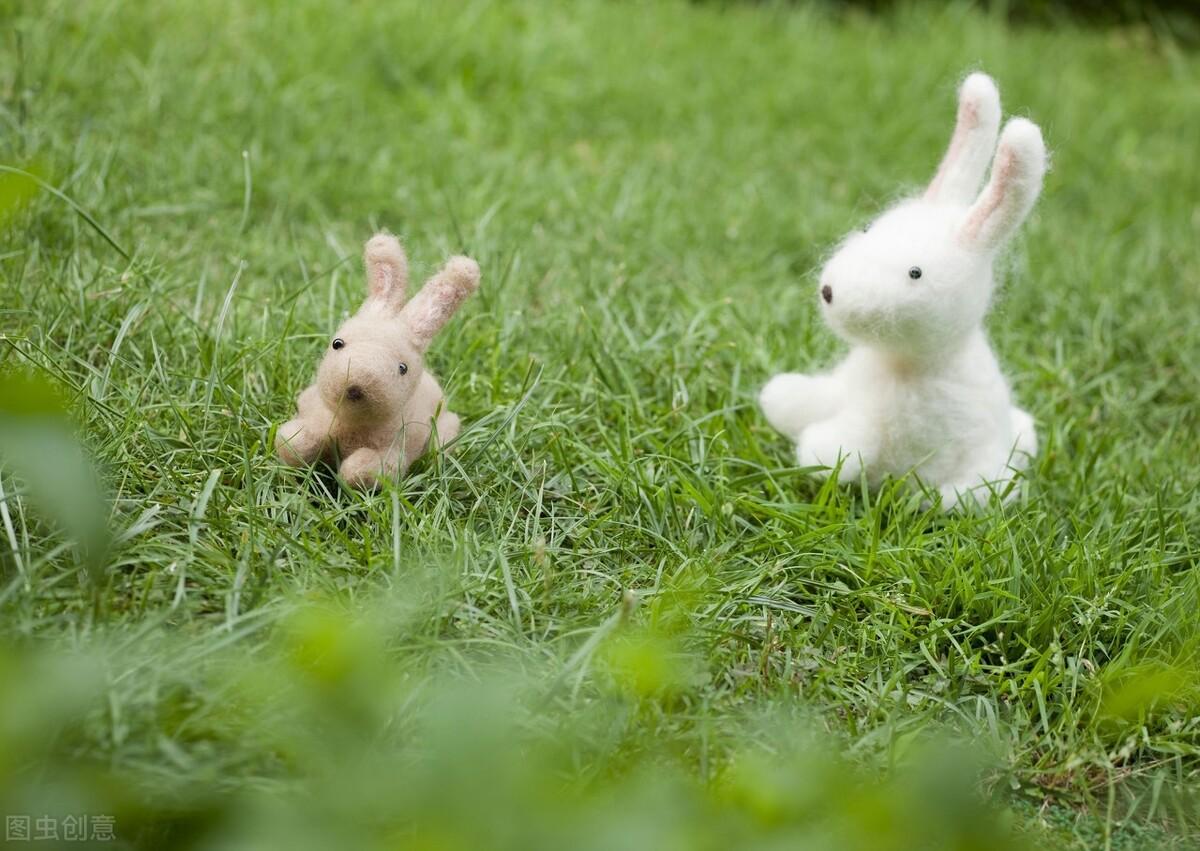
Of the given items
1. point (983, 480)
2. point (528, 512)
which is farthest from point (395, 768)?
point (983, 480)

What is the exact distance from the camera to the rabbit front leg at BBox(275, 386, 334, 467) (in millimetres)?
1812

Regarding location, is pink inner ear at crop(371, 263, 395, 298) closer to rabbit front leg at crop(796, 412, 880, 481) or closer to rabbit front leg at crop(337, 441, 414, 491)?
rabbit front leg at crop(337, 441, 414, 491)

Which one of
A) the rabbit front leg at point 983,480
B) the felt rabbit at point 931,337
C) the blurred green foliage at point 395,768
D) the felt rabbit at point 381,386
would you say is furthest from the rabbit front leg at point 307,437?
the rabbit front leg at point 983,480

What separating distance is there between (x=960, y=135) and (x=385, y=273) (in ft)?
3.47

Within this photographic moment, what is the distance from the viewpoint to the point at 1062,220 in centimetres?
379

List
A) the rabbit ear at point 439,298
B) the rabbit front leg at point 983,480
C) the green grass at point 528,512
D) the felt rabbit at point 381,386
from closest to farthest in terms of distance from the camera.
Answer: the green grass at point 528,512
the felt rabbit at point 381,386
the rabbit ear at point 439,298
the rabbit front leg at point 983,480

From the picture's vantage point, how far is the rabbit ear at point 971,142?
6.84 feet

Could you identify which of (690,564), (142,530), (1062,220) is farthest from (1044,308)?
(142,530)

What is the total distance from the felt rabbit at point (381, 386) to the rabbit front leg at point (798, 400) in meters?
0.65

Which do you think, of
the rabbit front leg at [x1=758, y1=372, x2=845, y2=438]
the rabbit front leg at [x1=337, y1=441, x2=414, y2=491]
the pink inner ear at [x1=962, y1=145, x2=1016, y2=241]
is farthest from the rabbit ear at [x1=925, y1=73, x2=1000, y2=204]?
the rabbit front leg at [x1=337, y1=441, x2=414, y2=491]

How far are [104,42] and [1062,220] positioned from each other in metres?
3.04

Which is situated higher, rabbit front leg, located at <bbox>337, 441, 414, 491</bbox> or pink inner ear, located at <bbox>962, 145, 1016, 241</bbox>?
pink inner ear, located at <bbox>962, 145, 1016, 241</bbox>

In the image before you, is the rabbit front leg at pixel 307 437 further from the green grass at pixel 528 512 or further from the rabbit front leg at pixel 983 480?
the rabbit front leg at pixel 983 480

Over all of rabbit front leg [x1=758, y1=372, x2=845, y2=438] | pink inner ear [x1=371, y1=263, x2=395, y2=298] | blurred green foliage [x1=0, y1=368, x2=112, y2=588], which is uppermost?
blurred green foliage [x1=0, y1=368, x2=112, y2=588]
